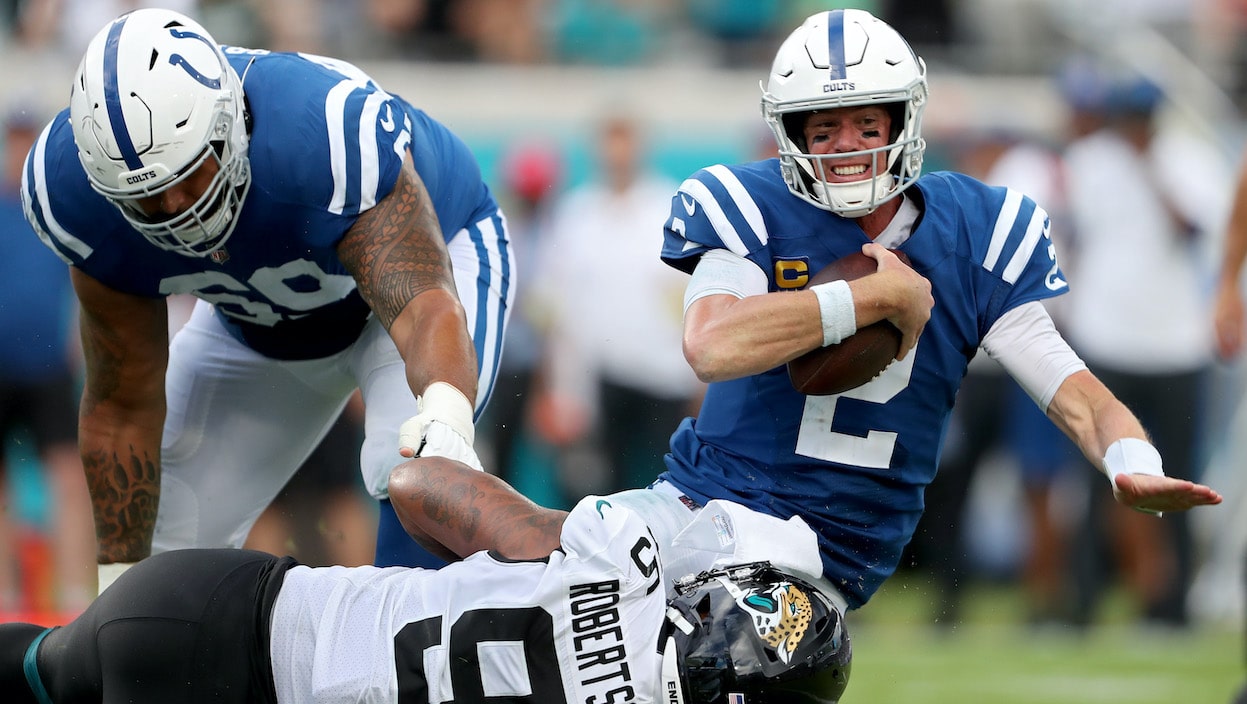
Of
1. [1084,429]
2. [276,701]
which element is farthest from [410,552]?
[1084,429]

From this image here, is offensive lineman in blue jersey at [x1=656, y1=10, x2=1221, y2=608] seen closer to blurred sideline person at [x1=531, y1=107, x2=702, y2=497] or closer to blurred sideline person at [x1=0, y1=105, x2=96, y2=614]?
blurred sideline person at [x1=531, y1=107, x2=702, y2=497]

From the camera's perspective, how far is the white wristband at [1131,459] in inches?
140

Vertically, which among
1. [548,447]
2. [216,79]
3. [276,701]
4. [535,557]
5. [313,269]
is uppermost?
[216,79]

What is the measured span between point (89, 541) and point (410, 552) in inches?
169

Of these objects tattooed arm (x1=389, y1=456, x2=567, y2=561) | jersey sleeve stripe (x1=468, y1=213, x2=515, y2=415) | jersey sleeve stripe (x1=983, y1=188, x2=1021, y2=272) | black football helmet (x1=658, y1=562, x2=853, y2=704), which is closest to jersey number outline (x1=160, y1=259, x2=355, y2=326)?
jersey sleeve stripe (x1=468, y1=213, x2=515, y2=415)

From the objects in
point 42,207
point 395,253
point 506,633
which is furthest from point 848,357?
point 42,207

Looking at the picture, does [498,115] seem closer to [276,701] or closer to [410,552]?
[410,552]

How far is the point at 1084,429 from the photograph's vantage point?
12.4 feet

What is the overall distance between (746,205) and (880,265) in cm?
38

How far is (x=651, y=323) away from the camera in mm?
8016

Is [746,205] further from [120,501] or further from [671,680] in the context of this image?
[120,501]

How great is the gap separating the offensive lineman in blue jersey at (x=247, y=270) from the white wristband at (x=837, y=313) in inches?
32.7

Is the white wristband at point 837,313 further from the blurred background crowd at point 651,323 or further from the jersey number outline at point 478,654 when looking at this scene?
the blurred background crowd at point 651,323

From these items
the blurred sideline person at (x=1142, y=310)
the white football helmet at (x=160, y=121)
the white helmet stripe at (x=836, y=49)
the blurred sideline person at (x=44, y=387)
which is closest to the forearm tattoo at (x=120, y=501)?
the white football helmet at (x=160, y=121)
